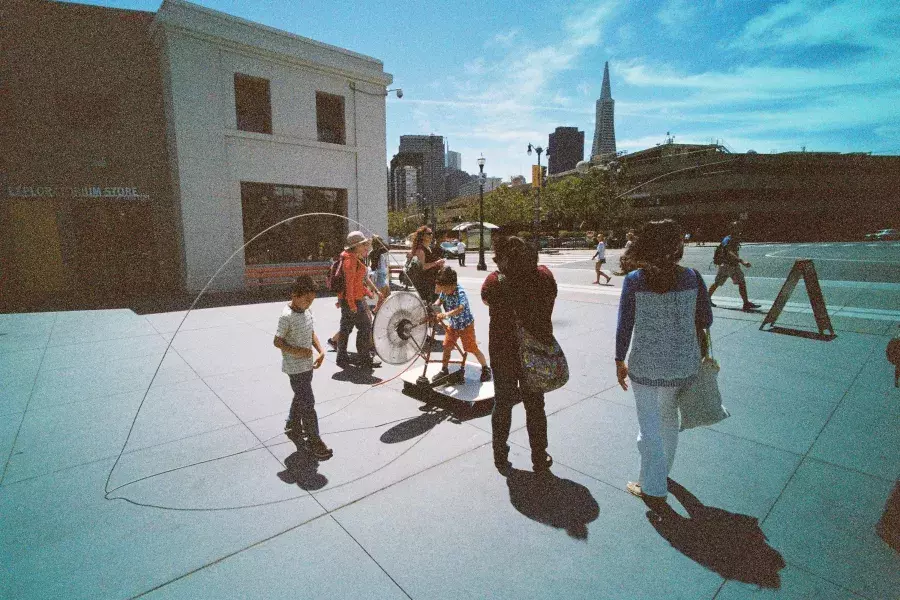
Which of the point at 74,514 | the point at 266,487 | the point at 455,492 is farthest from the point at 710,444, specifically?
the point at 74,514

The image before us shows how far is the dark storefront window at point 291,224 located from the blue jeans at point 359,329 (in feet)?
34.9

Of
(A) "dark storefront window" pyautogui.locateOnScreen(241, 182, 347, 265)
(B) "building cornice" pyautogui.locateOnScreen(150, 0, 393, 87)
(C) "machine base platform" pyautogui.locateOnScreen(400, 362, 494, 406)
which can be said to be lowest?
(C) "machine base platform" pyautogui.locateOnScreen(400, 362, 494, 406)

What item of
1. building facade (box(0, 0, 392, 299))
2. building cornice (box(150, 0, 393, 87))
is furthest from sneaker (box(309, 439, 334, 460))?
building cornice (box(150, 0, 393, 87))

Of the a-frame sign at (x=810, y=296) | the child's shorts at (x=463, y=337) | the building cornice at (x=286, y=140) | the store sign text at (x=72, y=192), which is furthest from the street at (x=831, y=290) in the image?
the store sign text at (x=72, y=192)

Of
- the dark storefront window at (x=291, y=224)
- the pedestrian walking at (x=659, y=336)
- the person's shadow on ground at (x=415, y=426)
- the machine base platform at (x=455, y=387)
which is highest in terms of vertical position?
the dark storefront window at (x=291, y=224)

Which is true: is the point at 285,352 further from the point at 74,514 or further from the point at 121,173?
the point at 121,173

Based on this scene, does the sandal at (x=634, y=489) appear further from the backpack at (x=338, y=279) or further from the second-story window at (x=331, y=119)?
the second-story window at (x=331, y=119)

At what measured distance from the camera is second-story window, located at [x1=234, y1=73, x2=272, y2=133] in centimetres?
1500

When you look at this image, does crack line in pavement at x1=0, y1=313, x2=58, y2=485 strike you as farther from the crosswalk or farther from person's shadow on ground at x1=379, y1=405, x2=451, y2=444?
the crosswalk

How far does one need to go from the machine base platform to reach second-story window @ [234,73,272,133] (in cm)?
1365

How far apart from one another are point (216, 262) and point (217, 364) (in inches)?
371

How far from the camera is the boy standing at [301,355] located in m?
3.58

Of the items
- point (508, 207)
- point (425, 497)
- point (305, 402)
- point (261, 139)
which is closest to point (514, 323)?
point (425, 497)

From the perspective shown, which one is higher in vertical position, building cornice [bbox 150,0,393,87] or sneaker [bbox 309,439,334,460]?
building cornice [bbox 150,0,393,87]
